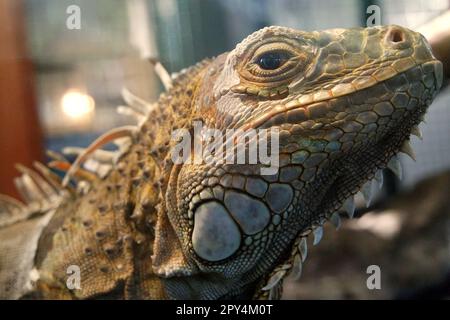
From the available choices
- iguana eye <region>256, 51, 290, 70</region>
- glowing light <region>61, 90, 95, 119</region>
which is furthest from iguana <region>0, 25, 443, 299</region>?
glowing light <region>61, 90, 95, 119</region>

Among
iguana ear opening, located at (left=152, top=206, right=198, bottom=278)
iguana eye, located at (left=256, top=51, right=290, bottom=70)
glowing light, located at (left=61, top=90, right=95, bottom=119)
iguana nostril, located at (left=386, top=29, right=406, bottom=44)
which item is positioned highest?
glowing light, located at (left=61, top=90, right=95, bottom=119)

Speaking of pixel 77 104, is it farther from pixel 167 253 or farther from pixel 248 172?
pixel 248 172

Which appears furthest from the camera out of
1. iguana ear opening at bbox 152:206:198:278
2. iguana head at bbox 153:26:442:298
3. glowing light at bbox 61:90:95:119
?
glowing light at bbox 61:90:95:119

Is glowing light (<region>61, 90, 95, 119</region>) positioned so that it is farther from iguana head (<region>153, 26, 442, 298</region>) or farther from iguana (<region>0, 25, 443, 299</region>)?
iguana head (<region>153, 26, 442, 298</region>)

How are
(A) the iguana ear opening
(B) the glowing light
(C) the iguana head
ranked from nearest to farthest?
(C) the iguana head
(A) the iguana ear opening
(B) the glowing light

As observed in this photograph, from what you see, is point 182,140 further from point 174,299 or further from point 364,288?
point 364,288

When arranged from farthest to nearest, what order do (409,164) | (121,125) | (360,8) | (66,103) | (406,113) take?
(409,164), (66,103), (121,125), (360,8), (406,113)
